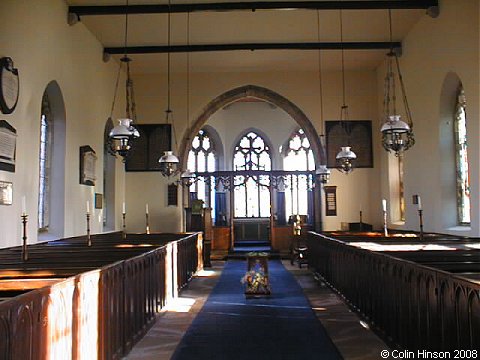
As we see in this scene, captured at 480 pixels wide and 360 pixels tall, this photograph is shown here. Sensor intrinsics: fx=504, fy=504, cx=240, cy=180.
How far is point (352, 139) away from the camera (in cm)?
1192

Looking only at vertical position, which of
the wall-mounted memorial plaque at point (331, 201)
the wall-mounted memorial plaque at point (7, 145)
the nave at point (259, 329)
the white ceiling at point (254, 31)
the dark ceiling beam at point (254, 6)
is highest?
the white ceiling at point (254, 31)

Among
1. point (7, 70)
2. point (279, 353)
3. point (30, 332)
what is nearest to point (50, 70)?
point (7, 70)

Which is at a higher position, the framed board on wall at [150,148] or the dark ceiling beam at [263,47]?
the dark ceiling beam at [263,47]

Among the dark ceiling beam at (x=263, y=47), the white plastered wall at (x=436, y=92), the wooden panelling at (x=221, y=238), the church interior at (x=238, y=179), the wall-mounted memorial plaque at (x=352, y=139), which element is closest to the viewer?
the church interior at (x=238, y=179)

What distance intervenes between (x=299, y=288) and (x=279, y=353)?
3.44m

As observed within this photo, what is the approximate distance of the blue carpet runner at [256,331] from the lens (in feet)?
12.0

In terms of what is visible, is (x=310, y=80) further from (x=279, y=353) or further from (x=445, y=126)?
(x=279, y=353)

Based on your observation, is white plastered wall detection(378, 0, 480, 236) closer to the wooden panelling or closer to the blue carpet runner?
the blue carpet runner

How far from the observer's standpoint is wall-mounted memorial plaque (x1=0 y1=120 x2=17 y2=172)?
573 cm

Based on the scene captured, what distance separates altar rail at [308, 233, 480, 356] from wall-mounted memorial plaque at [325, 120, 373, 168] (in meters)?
6.54

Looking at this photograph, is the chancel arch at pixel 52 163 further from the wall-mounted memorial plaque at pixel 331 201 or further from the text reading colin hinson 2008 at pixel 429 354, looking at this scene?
the wall-mounted memorial plaque at pixel 331 201

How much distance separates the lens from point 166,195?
39.0ft

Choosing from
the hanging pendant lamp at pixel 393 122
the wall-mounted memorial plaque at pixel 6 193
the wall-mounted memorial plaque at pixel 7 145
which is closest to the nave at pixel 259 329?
the hanging pendant lamp at pixel 393 122

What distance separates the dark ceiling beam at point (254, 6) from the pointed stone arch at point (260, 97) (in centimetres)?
392
